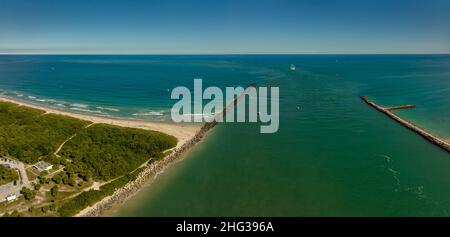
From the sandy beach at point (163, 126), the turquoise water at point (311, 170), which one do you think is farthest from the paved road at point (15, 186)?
the sandy beach at point (163, 126)

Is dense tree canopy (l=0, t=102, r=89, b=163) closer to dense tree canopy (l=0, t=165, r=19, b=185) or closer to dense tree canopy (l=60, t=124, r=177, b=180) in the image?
dense tree canopy (l=60, t=124, r=177, b=180)

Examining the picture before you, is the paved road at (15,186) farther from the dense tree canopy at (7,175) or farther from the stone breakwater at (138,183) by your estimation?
the stone breakwater at (138,183)

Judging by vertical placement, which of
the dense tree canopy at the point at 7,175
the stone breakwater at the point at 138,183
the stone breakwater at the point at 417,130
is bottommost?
the stone breakwater at the point at 138,183

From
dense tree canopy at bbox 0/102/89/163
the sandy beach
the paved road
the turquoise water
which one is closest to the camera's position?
the paved road

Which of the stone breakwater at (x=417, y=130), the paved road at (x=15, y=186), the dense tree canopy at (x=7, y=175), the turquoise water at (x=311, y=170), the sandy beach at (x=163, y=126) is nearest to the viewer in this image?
the paved road at (x=15, y=186)

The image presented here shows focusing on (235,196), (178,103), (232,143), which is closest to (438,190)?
(235,196)

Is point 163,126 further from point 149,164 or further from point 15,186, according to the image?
point 15,186

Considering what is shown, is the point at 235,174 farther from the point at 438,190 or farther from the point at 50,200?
the point at 438,190

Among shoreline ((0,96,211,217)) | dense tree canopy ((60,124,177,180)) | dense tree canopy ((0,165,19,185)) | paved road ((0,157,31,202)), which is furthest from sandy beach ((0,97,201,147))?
dense tree canopy ((0,165,19,185))

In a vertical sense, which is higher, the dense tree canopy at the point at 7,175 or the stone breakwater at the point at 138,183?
the dense tree canopy at the point at 7,175
